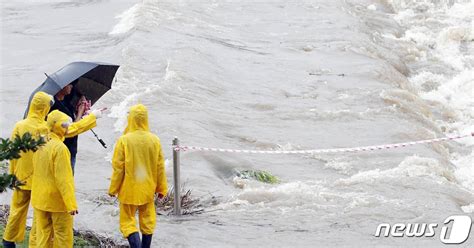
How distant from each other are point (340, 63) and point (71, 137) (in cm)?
1400

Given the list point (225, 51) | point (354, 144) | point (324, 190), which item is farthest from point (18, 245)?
point (225, 51)

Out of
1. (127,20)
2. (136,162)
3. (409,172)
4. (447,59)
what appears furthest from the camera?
(127,20)

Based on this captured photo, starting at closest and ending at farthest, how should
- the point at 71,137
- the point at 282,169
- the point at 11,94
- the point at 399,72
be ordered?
the point at 71,137
the point at 282,169
the point at 11,94
the point at 399,72

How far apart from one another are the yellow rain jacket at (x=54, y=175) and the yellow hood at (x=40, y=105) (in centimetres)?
24

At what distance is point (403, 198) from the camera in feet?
38.0

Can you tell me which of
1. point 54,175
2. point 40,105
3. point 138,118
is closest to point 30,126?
point 40,105

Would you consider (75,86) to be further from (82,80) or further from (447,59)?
(447,59)

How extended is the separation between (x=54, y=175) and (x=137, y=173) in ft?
3.27

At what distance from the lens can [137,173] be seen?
8.33m

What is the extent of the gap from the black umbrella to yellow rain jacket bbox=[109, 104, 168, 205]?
1.11 m

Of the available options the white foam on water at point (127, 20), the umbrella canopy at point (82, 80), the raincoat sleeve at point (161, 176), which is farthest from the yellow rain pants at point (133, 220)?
the white foam on water at point (127, 20)

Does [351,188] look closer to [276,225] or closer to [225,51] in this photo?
[276,225]

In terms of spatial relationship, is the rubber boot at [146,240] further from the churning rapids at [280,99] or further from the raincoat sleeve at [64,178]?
the raincoat sleeve at [64,178]

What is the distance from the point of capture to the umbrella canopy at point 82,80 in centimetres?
927
